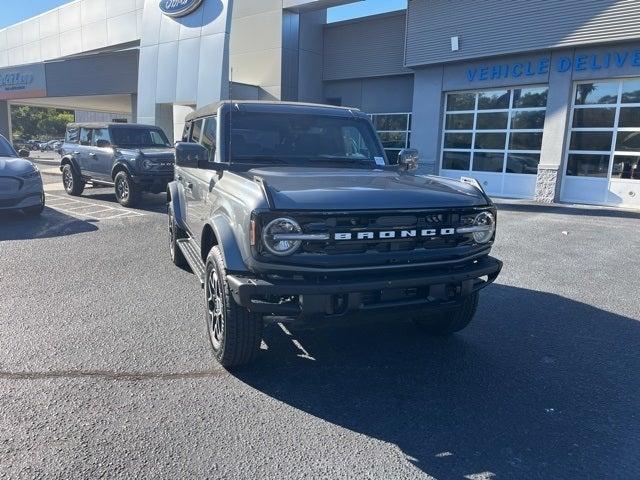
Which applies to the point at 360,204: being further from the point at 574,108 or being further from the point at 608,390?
the point at 574,108

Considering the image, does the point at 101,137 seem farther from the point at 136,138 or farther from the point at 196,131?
the point at 196,131

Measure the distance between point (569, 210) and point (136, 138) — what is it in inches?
438

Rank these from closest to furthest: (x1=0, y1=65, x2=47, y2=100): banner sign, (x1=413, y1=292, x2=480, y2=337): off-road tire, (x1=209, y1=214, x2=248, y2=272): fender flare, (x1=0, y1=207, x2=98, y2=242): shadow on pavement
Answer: (x1=209, y1=214, x2=248, y2=272): fender flare → (x1=413, y1=292, x2=480, y2=337): off-road tire → (x1=0, y1=207, x2=98, y2=242): shadow on pavement → (x1=0, y1=65, x2=47, y2=100): banner sign

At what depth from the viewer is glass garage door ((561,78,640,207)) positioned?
42.0ft

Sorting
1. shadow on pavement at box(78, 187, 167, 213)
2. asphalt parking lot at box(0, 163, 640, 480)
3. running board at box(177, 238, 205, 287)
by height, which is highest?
running board at box(177, 238, 205, 287)

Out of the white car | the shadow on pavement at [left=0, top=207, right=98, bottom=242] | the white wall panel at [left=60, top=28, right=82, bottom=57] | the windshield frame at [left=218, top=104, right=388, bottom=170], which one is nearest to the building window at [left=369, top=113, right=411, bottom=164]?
the shadow on pavement at [left=0, top=207, right=98, bottom=242]

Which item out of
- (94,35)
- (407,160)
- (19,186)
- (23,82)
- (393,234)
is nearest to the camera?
(393,234)

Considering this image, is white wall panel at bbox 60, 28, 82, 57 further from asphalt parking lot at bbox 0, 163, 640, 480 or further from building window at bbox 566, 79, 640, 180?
asphalt parking lot at bbox 0, 163, 640, 480

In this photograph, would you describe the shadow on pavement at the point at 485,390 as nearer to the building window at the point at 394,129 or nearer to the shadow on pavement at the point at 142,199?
the shadow on pavement at the point at 142,199

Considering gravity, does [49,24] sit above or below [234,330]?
above

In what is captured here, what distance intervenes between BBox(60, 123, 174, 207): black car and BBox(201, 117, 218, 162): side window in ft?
21.0

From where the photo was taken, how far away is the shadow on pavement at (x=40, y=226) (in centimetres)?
839

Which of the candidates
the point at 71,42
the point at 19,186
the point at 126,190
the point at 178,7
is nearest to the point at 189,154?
the point at 19,186

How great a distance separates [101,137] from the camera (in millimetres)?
12375
